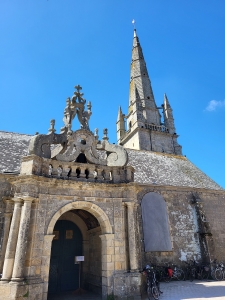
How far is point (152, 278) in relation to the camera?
8.02 metres

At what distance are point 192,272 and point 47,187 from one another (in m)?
9.02

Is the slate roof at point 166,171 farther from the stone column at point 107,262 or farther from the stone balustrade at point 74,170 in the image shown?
the stone column at point 107,262

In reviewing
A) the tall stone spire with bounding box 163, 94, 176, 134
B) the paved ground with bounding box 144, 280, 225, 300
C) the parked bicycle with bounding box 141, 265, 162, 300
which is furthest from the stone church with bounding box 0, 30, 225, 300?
the tall stone spire with bounding box 163, 94, 176, 134

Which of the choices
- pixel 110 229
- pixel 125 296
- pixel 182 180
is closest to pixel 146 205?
pixel 182 180

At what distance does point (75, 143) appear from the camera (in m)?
8.71

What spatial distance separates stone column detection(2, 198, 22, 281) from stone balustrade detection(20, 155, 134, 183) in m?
1.16

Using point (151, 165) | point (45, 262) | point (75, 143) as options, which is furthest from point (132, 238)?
point (151, 165)

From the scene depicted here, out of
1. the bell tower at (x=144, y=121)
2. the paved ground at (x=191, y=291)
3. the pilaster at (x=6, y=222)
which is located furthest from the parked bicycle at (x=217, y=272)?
the bell tower at (x=144, y=121)

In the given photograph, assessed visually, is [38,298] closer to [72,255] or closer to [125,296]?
[125,296]

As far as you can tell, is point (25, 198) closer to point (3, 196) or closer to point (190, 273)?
point (3, 196)

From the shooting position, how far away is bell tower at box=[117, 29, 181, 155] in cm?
3067

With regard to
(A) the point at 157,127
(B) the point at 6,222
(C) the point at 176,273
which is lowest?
(C) the point at 176,273

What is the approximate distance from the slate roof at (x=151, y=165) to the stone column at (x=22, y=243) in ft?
12.6

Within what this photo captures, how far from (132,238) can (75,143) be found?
13.4 ft
